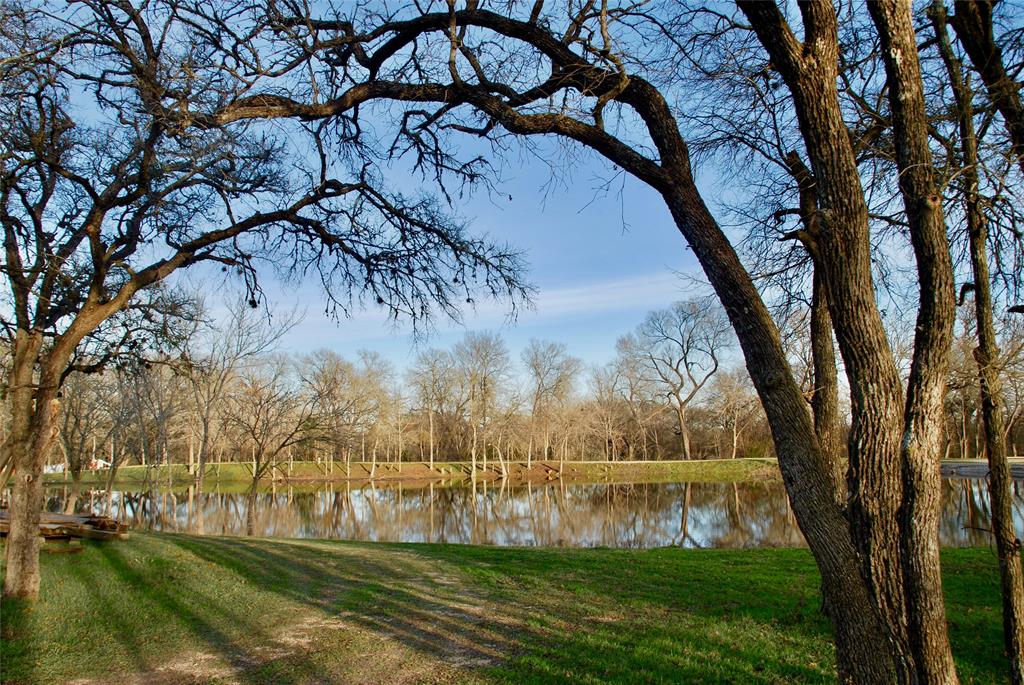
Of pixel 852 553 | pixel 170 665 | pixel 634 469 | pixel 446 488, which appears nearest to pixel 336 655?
pixel 170 665

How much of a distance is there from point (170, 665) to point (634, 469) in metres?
41.1

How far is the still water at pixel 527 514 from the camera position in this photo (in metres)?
17.4

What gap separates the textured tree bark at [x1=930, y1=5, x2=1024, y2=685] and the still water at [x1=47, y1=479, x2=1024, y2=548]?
29.4ft

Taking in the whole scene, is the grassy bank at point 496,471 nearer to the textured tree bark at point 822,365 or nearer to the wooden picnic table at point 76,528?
the wooden picnic table at point 76,528

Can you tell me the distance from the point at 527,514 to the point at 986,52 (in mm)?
21076

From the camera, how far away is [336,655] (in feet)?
18.6

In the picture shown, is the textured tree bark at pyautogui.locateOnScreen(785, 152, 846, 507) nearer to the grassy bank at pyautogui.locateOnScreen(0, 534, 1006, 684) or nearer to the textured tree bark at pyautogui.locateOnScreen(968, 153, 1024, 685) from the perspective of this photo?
the textured tree bark at pyautogui.locateOnScreen(968, 153, 1024, 685)

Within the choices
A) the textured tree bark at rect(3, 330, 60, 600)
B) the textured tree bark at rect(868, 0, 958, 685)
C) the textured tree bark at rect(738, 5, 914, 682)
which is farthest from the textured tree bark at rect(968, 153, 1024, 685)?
the textured tree bark at rect(3, 330, 60, 600)

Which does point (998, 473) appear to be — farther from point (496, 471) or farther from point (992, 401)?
point (496, 471)

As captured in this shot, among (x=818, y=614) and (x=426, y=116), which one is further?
(x=818, y=614)

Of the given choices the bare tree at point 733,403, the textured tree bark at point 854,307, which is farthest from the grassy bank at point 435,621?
the bare tree at point 733,403

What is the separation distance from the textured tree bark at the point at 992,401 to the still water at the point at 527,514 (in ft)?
29.4

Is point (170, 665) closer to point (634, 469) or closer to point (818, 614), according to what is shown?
point (818, 614)

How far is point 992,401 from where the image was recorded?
16.8 ft
